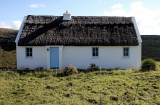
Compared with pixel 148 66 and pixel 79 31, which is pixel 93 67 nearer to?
pixel 79 31

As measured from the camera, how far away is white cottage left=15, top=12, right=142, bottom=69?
55.1 ft

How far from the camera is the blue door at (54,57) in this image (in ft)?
55.3

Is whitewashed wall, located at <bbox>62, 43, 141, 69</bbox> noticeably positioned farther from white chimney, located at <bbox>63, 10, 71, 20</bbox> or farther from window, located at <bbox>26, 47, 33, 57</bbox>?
white chimney, located at <bbox>63, 10, 71, 20</bbox>

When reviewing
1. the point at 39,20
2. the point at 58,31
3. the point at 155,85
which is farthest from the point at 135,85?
the point at 39,20

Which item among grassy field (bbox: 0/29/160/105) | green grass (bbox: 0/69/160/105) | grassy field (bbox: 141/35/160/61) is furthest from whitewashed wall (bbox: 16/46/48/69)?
grassy field (bbox: 141/35/160/61)

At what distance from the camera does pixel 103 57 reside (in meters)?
17.3

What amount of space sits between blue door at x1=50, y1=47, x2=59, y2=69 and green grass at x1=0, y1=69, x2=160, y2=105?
11.9 feet

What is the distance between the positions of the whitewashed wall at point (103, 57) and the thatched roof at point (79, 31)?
24.2 inches

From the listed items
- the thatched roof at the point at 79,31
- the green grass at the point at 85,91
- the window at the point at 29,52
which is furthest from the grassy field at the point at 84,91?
the thatched roof at the point at 79,31

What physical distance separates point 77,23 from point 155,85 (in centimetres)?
1025

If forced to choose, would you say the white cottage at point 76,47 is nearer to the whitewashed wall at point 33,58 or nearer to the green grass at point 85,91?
the whitewashed wall at point 33,58

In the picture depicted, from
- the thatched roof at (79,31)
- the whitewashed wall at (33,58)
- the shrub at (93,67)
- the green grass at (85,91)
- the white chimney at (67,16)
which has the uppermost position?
the white chimney at (67,16)

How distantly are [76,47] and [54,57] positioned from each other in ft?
7.43

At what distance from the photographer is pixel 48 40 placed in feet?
55.0
